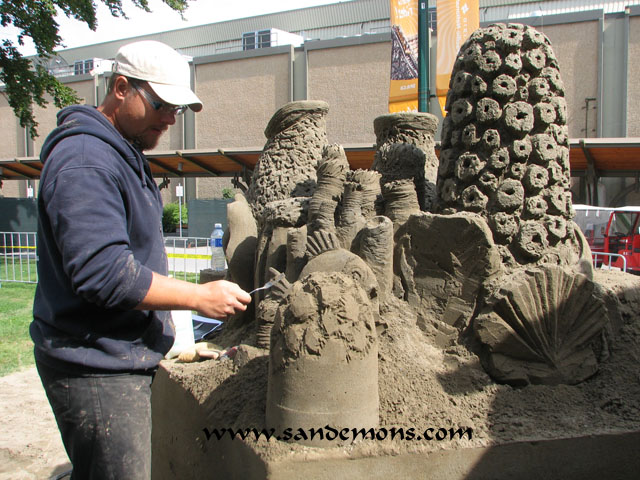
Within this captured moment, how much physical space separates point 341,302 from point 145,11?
10653mm

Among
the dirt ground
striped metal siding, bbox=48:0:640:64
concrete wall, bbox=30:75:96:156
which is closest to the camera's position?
the dirt ground

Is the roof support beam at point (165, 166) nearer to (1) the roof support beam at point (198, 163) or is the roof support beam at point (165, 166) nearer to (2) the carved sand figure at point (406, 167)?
(1) the roof support beam at point (198, 163)

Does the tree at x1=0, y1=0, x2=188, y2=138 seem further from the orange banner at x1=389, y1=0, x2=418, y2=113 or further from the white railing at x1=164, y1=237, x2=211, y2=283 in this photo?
the orange banner at x1=389, y1=0, x2=418, y2=113

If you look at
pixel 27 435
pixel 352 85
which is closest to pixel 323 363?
pixel 27 435

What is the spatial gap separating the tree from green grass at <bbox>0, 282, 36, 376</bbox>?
3.76m

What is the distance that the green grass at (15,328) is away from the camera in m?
5.61

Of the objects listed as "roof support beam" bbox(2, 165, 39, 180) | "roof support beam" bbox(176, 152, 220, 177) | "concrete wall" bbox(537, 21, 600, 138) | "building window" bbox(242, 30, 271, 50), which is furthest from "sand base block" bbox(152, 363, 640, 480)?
"building window" bbox(242, 30, 271, 50)

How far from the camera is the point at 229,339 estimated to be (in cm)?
348

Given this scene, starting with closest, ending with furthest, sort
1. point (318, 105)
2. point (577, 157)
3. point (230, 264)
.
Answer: point (230, 264) < point (318, 105) < point (577, 157)

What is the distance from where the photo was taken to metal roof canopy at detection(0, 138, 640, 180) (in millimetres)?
9859

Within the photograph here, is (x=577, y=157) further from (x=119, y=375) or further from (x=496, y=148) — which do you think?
(x=119, y=375)

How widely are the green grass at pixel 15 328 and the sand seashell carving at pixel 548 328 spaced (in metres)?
4.94

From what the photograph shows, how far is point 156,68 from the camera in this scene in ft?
5.20

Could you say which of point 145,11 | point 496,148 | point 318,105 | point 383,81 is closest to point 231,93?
point 383,81
